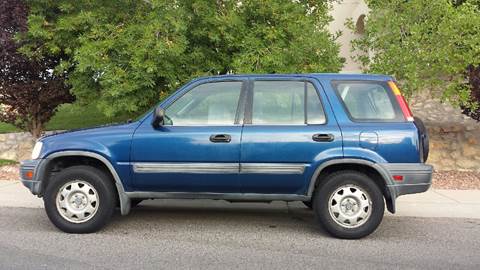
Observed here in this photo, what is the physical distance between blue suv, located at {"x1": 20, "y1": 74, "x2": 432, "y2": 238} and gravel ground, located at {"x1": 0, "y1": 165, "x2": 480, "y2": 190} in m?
3.95

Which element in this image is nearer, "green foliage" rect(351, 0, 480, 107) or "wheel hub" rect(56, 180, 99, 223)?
"wheel hub" rect(56, 180, 99, 223)

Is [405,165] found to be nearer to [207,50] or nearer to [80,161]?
[80,161]

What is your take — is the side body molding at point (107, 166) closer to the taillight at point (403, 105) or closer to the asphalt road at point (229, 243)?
the asphalt road at point (229, 243)

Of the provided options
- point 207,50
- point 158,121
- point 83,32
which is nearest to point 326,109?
point 158,121

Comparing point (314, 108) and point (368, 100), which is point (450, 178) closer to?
point (368, 100)

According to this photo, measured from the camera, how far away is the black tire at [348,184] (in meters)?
5.54

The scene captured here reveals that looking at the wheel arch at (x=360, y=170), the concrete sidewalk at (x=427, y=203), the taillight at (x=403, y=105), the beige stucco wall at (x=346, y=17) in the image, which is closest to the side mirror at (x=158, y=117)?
the wheel arch at (x=360, y=170)

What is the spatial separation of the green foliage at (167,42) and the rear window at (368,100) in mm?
2878

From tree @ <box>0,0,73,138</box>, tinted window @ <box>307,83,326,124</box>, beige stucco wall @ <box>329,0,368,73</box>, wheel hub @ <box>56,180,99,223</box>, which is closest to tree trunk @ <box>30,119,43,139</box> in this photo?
tree @ <box>0,0,73,138</box>

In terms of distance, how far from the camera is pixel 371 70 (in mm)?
9367

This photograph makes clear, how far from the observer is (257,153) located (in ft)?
18.1

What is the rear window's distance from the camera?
559 cm

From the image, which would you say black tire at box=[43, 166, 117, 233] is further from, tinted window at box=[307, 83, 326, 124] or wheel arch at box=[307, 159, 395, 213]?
tinted window at box=[307, 83, 326, 124]

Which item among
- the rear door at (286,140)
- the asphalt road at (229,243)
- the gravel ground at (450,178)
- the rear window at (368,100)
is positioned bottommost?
the gravel ground at (450,178)
